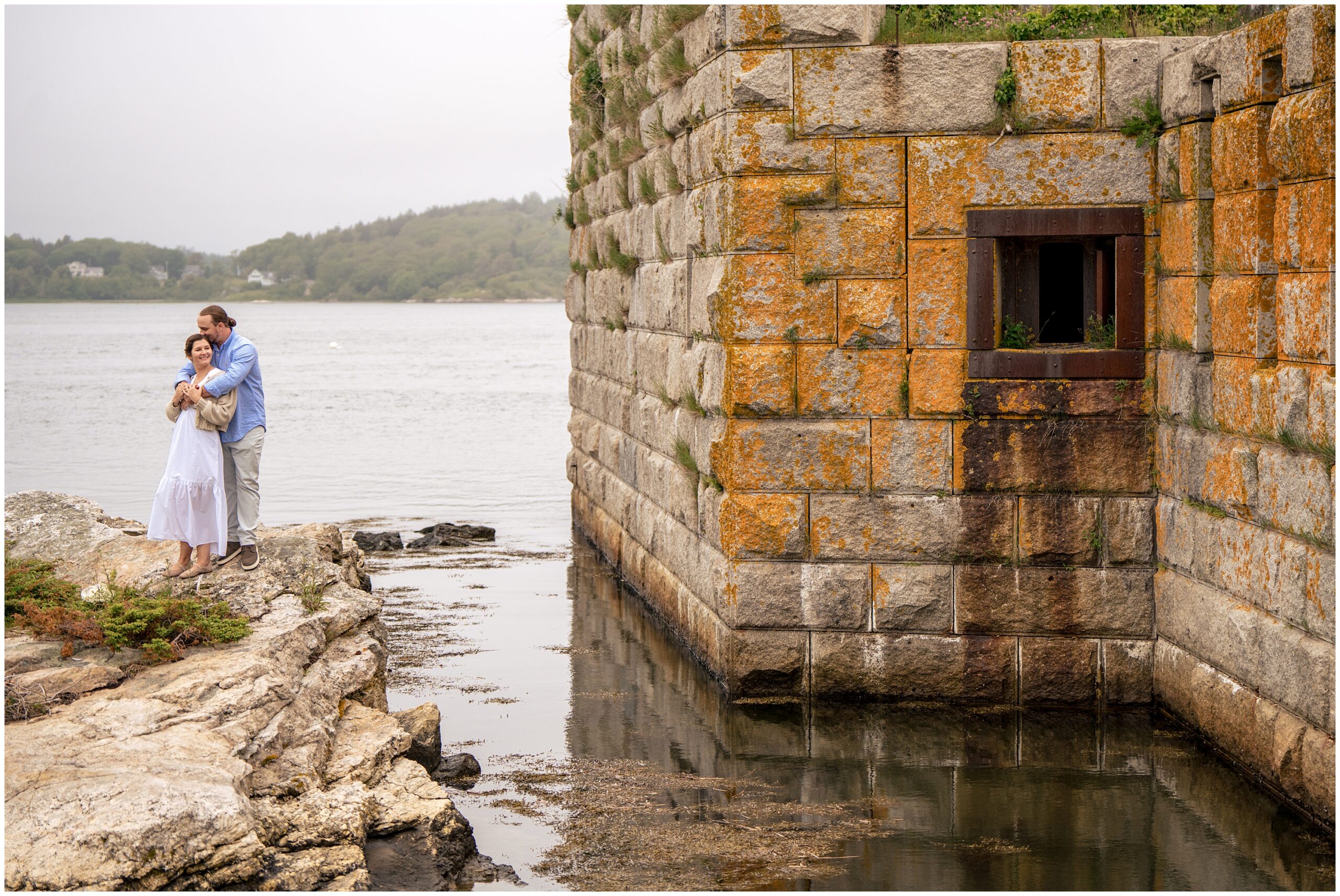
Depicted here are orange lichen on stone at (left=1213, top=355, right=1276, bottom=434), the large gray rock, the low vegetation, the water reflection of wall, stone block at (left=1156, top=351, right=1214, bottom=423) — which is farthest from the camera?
stone block at (left=1156, top=351, right=1214, bottom=423)

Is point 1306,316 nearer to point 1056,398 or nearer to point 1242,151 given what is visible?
point 1242,151

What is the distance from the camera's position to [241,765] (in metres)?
5.70

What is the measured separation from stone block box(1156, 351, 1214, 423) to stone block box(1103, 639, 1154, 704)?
1.35 meters

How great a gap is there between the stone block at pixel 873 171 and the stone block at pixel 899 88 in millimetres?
71

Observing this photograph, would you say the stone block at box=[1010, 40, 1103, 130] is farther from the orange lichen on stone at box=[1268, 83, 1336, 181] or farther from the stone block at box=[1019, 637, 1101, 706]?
the stone block at box=[1019, 637, 1101, 706]

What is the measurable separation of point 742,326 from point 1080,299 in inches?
81.4

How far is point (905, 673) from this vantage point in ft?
27.1

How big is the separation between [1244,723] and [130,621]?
18.1ft

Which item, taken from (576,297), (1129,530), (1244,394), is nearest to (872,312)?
(1129,530)

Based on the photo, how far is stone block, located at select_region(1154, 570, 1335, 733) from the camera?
609cm

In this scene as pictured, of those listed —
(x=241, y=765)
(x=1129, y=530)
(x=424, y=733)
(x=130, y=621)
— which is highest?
(x=1129, y=530)

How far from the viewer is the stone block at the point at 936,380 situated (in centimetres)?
815

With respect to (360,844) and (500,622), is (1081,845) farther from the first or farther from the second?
(500,622)

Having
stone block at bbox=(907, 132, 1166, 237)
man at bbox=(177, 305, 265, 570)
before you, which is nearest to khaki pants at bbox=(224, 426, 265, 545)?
man at bbox=(177, 305, 265, 570)
